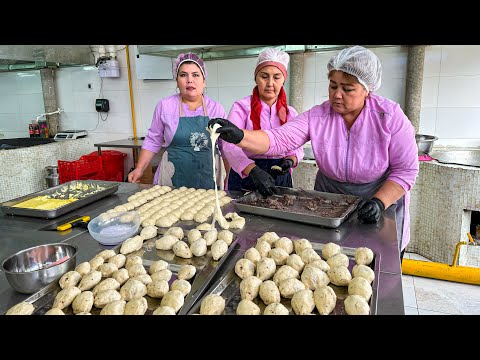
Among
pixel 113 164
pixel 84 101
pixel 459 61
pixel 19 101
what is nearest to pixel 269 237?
pixel 459 61

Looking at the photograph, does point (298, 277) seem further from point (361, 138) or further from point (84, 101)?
point (84, 101)

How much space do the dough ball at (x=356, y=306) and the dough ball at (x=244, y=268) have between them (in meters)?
0.38

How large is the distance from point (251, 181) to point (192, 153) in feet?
2.01

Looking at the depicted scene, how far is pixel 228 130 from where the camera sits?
2064 mm

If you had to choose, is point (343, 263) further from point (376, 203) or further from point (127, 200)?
point (127, 200)

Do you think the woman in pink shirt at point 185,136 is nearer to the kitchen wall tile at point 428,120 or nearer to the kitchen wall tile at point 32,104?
the kitchen wall tile at point 428,120

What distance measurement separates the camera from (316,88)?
4594mm

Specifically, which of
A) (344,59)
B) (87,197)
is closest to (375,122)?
(344,59)

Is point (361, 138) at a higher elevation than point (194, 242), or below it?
higher

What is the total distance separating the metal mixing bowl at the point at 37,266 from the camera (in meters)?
1.25

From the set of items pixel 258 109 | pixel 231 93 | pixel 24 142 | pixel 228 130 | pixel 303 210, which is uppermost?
pixel 231 93

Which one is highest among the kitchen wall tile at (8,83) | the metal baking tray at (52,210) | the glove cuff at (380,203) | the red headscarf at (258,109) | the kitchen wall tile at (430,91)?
the kitchen wall tile at (8,83)

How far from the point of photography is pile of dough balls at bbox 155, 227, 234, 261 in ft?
5.06

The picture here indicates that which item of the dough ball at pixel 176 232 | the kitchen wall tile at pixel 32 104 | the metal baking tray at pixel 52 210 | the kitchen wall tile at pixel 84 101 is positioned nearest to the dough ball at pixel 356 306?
the dough ball at pixel 176 232
